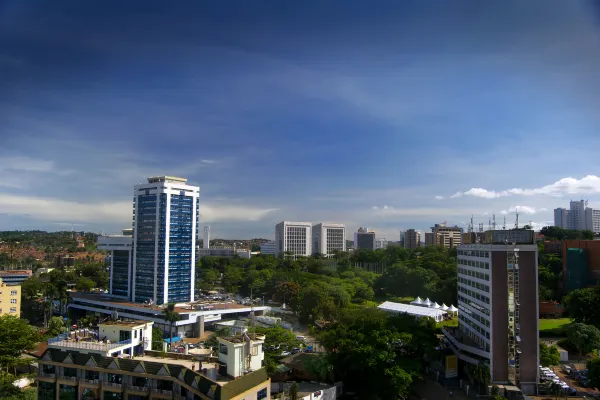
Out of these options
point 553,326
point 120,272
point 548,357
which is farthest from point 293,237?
point 548,357

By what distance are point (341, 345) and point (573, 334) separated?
11432mm

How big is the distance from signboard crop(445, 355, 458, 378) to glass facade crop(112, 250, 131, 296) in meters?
24.2

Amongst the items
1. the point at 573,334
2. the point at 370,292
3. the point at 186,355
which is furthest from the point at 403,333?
the point at 370,292

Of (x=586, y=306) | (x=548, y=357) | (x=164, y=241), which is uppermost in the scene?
(x=164, y=241)

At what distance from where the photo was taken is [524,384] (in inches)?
617

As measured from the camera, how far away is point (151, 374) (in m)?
12.0

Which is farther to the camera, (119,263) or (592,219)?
(592,219)

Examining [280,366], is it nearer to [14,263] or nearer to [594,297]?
[594,297]

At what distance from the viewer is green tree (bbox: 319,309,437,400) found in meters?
15.2

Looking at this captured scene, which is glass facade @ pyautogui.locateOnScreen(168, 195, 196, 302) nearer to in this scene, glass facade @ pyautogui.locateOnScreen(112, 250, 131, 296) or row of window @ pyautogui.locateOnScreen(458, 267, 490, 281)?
glass facade @ pyautogui.locateOnScreen(112, 250, 131, 296)

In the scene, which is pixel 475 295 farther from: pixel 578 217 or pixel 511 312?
pixel 578 217

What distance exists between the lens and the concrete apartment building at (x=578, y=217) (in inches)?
3142

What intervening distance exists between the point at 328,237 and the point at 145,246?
5694cm

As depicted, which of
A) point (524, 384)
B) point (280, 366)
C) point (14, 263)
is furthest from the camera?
point (14, 263)
